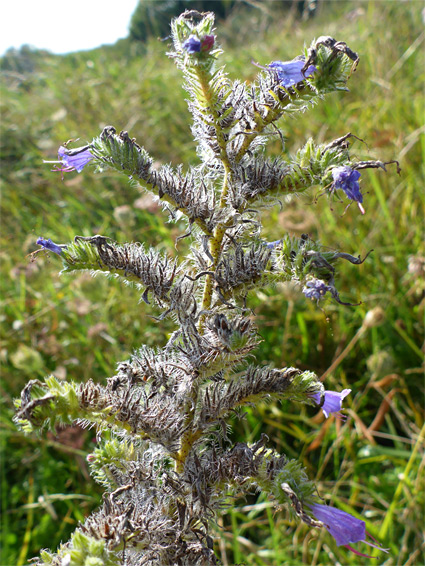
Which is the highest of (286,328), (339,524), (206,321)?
(206,321)

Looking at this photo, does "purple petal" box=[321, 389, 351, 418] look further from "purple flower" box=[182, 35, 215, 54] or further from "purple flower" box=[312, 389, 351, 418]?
"purple flower" box=[182, 35, 215, 54]

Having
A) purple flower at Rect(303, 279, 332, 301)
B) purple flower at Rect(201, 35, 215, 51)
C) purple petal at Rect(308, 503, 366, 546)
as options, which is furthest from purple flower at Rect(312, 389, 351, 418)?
purple flower at Rect(201, 35, 215, 51)

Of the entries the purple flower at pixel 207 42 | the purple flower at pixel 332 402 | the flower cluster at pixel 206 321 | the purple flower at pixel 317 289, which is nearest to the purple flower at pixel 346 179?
the flower cluster at pixel 206 321

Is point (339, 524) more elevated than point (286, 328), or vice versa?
point (286, 328)

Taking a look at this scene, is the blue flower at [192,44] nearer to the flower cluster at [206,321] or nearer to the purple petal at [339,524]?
the flower cluster at [206,321]

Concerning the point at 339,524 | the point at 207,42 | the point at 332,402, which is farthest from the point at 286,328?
the point at 207,42

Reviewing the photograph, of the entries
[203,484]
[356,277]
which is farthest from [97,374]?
[203,484]

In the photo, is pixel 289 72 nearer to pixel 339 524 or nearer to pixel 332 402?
Result: pixel 332 402
